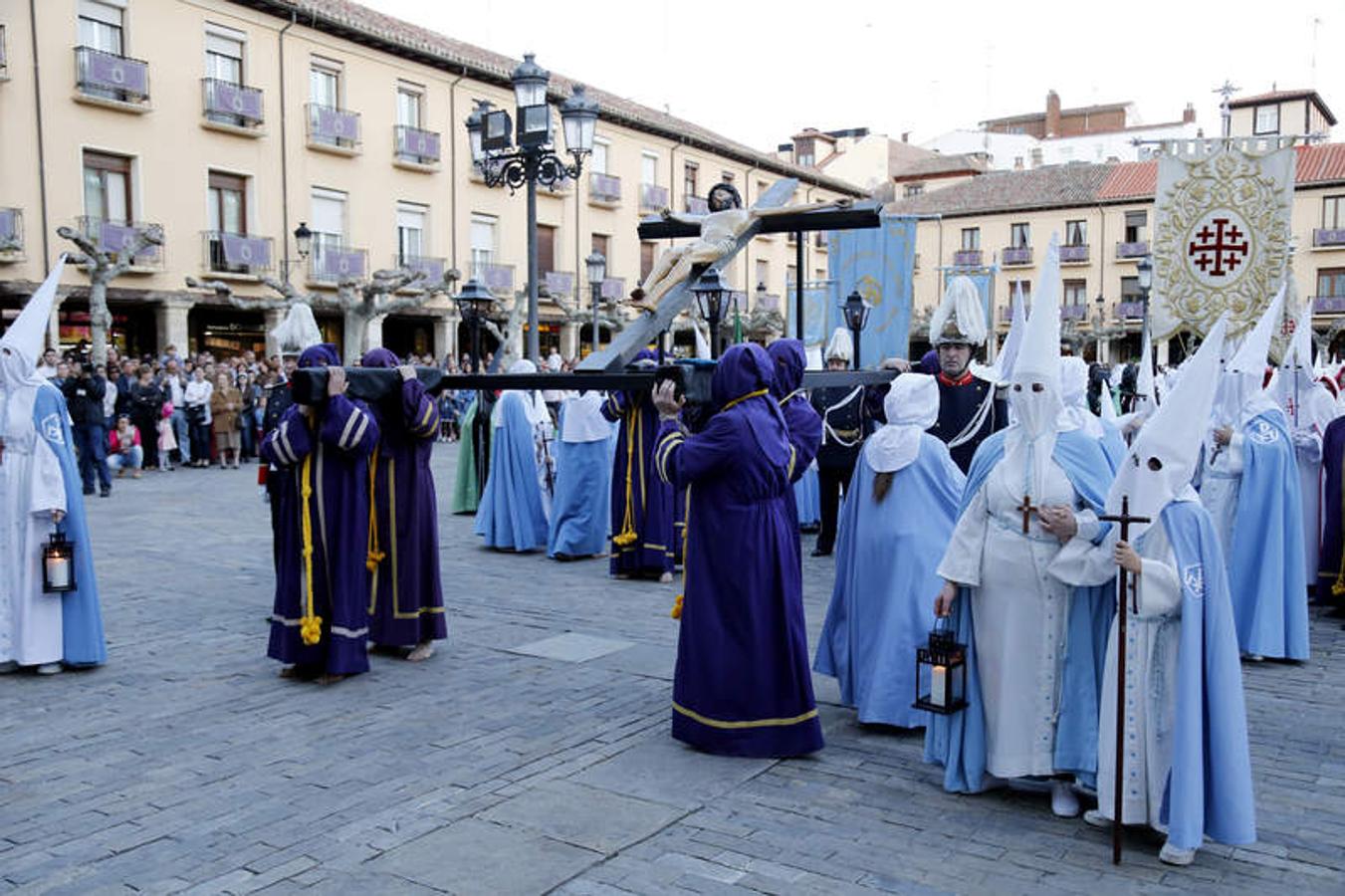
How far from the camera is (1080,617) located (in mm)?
4312

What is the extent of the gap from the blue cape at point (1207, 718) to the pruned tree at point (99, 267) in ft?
60.4

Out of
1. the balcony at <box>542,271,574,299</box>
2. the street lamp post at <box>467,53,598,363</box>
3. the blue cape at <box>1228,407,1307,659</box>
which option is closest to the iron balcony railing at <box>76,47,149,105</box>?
the balcony at <box>542,271,574,299</box>

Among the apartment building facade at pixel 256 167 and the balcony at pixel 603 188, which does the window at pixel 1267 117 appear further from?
the balcony at pixel 603 188

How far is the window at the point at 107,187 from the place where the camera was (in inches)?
863

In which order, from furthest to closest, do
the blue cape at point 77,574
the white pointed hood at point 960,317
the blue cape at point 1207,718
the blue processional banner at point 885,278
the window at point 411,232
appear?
the window at point 411,232 < the blue processional banner at point 885,278 < the white pointed hood at point 960,317 < the blue cape at point 77,574 < the blue cape at point 1207,718

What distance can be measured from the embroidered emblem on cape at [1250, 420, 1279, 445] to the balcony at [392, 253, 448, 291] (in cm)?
2262

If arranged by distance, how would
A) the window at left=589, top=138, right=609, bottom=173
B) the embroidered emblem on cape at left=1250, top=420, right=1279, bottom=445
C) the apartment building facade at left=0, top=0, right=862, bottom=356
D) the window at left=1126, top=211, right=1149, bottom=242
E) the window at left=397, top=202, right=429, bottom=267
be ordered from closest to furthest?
the embroidered emblem on cape at left=1250, top=420, right=1279, bottom=445, the apartment building facade at left=0, top=0, right=862, bottom=356, the window at left=397, top=202, right=429, bottom=267, the window at left=589, top=138, right=609, bottom=173, the window at left=1126, top=211, right=1149, bottom=242

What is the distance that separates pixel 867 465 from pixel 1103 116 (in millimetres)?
56876

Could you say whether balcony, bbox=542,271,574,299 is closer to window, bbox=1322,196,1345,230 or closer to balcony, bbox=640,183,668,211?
balcony, bbox=640,183,668,211

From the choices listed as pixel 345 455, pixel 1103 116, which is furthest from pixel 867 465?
pixel 1103 116

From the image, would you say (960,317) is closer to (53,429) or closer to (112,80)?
(53,429)

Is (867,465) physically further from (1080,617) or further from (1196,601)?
(1196,601)

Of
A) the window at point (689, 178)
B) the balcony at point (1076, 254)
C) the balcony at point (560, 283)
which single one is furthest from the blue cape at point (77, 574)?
the balcony at point (1076, 254)

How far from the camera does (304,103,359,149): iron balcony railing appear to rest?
84.0ft
